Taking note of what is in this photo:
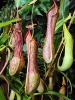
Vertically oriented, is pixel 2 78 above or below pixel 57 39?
below

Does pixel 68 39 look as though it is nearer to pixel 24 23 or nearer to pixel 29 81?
pixel 29 81

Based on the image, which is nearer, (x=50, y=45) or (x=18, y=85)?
(x=50, y=45)

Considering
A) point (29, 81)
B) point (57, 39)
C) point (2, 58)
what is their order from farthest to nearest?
point (57, 39) → point (2, 58) → point (29, 81)

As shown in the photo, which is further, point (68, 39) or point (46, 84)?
point (46, 84)

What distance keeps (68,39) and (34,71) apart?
0.43 ft

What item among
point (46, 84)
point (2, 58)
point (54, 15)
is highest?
point (54, 15)

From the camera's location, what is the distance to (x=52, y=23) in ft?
2.02

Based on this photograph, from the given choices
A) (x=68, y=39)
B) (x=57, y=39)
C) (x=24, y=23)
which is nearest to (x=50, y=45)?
(x=68, y=39)

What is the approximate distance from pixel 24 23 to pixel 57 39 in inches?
11.8

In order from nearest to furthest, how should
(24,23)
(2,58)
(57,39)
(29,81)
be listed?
1. (29,81)
2. (2,58)
3. (57,39)
4. (24,23)

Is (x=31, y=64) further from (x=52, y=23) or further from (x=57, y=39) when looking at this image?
(x=57, y=39)

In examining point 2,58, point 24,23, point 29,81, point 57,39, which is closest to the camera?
point 29,81

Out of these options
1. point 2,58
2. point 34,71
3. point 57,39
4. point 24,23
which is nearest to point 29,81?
point 34,71

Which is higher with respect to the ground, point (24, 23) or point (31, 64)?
point (24, 23)
